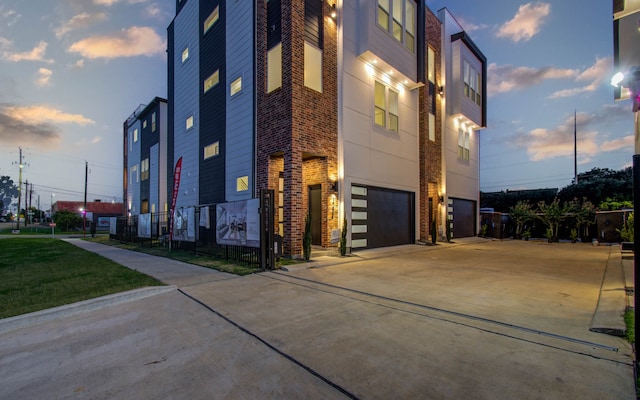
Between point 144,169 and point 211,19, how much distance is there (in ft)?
46.5

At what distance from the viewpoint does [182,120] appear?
17.9 metres

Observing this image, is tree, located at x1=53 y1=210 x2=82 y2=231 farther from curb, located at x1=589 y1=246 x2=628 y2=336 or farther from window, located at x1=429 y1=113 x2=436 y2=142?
curb, located at x1=589 y1=246 x2=628 y2=336

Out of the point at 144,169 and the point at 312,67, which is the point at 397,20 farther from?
the point at 144,169

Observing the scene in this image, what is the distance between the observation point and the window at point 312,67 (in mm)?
10648

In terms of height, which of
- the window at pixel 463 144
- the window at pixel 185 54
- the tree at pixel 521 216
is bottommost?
the tree at pixel 521 216

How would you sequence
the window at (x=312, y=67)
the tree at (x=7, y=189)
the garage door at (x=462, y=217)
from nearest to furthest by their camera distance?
1. the window at (x=312, y=67)
2. the garage door at (x=462, y=217)
3. the tree at (x=7, y=189)

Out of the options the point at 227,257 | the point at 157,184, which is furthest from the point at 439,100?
the point at 157,184

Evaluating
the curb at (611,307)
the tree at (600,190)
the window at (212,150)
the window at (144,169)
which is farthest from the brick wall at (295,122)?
the tree at (600,190)

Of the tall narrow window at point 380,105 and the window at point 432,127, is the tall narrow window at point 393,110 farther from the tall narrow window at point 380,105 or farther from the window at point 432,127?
the window at point 432,127

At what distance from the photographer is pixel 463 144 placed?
2038cm

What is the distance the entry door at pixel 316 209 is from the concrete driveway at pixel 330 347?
6.19m

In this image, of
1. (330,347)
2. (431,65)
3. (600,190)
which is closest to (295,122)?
(330,347)

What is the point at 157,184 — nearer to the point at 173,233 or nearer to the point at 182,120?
the point at 182,120

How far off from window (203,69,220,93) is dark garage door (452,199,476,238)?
15.7 meters
